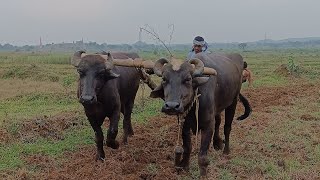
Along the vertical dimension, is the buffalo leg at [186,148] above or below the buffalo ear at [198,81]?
below

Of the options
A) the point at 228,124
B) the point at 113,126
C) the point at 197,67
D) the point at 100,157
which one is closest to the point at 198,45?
the point at 228,124

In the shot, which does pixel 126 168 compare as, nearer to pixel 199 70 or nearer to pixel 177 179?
pixel 177 179

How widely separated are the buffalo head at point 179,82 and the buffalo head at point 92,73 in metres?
0.93

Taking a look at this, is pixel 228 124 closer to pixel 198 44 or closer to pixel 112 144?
pixel 198 44

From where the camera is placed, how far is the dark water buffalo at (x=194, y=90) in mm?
5324

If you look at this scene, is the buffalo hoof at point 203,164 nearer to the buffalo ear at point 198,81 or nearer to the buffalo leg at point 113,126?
the buffalo ear at point 198,81

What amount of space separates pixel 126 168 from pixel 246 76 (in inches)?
134

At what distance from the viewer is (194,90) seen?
221 inches

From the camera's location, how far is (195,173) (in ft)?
20.6

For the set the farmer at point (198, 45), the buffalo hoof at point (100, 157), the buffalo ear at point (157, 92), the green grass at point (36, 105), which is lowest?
the green grass at point (36, 105)

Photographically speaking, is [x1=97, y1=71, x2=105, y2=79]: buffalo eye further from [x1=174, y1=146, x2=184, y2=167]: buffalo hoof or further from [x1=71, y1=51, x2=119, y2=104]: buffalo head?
[x1=174, y1=146, x2=184, y2=167]: buffalo hoof

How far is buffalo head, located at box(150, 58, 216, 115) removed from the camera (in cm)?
518

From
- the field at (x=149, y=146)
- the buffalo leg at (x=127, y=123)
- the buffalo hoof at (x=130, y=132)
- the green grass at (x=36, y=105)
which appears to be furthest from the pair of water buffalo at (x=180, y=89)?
the green grass at (x=36, y=105)

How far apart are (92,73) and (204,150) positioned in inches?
70.9
